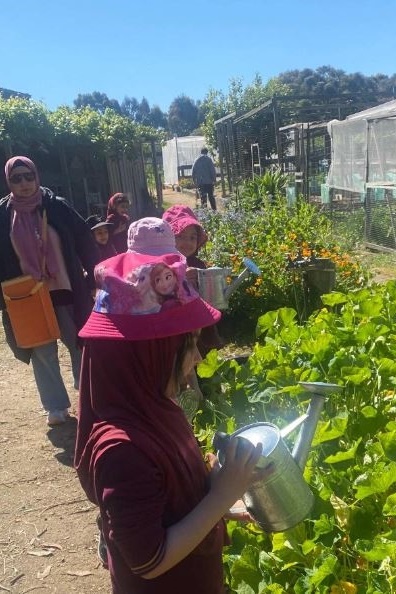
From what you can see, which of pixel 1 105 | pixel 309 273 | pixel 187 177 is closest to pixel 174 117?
pixel 187 177

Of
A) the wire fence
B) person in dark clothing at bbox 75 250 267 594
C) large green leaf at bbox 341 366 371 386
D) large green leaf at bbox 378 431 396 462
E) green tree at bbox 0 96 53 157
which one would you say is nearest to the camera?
person in dark clothing at bbox 75 250 267 594

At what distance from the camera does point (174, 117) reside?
106500mm

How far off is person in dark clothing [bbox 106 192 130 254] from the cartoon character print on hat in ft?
12.4

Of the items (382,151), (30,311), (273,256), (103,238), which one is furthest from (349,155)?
(30,311)

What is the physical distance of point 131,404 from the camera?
116cm

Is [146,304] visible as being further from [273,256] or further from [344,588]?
[273,256]

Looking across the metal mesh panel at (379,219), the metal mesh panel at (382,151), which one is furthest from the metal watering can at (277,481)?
the metal mesh panel at (382,151)

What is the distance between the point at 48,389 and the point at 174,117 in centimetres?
10727

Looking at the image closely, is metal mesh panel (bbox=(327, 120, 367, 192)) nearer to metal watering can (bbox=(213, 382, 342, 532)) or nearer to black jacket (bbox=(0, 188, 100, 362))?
black jacket (bbox=(0, 188, 100, 362))

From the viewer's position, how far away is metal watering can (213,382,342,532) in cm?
124

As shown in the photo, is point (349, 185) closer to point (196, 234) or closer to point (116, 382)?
point (196, 234)

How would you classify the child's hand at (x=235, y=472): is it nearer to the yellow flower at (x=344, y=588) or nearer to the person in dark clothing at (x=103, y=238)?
the yellow flower at (x=344, y=588)

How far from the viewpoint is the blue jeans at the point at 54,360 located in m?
3.66

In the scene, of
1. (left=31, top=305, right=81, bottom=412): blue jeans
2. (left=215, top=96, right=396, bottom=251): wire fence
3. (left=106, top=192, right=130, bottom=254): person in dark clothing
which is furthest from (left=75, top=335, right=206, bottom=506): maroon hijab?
(left=215, top=96, right=396, bottom=251): wire fence
